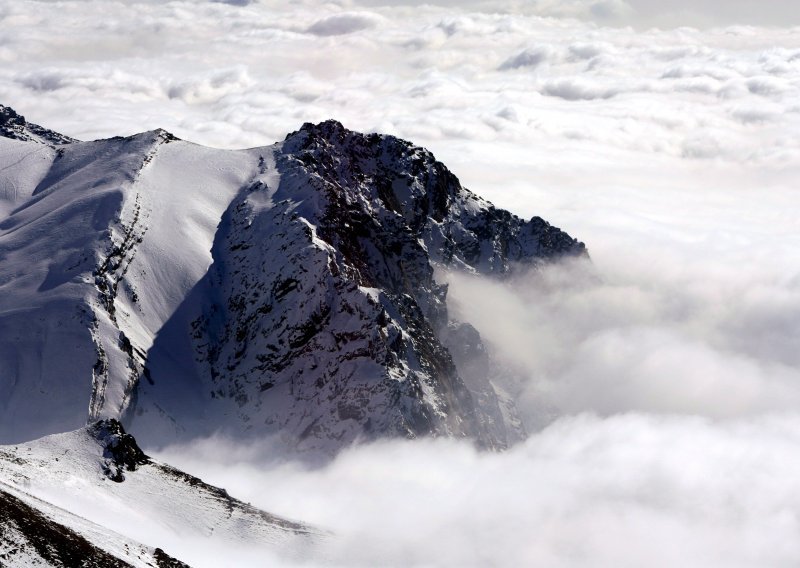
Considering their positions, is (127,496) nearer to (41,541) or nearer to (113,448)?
(113,448)

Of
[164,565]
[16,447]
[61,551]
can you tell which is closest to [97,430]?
[16,447]

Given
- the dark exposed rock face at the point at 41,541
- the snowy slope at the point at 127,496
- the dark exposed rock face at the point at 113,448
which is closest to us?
the dark exposed rock face at the point at 41,541

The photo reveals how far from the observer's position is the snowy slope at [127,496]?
508 feet

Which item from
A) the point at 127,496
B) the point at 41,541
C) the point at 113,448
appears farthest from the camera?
the point at 113,448

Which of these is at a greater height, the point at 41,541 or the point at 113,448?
the point at 41,541

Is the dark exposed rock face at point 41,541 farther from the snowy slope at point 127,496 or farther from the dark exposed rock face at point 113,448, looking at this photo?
the dark exposed rock face at point 113,448

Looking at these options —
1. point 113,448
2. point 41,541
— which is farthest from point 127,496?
point 41,541

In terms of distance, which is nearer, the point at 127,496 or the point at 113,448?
the point at 127,496

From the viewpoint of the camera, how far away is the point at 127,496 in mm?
172750

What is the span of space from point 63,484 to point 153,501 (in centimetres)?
1750

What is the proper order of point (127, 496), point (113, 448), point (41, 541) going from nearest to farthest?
point (41, 541), point (127, 496), point (113, 448)

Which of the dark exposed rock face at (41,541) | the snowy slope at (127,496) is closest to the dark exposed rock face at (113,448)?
the snowy slope at (127,496)

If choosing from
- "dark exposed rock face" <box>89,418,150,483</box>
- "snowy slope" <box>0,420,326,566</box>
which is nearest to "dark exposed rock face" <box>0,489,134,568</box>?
"snowy slope" <box>0,420,326,566</box>

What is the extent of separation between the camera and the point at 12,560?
112 m
